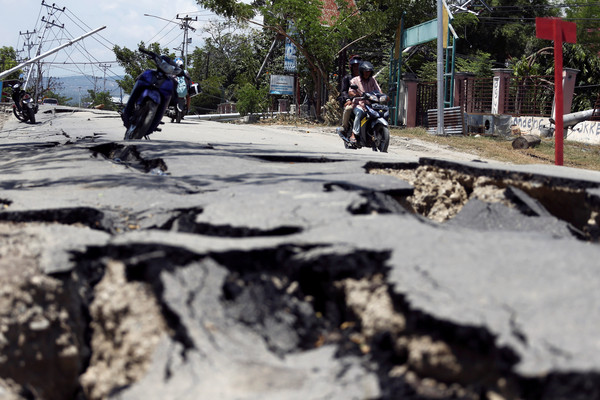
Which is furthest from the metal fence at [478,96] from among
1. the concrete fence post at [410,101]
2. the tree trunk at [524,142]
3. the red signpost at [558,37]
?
the red signpost at [558,37]

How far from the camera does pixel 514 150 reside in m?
12.8

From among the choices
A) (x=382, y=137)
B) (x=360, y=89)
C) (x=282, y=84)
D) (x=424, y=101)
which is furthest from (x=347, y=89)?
(x=282, y=84)

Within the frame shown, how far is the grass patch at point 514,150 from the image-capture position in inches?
432

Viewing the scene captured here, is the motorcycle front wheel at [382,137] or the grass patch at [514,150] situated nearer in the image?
the motorcycle front wheel at [382,137]

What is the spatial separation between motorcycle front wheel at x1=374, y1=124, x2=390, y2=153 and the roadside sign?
1627 cm

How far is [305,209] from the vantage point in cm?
306

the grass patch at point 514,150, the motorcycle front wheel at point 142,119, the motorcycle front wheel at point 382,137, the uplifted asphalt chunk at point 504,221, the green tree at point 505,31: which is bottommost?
the grass patch at point 514,150

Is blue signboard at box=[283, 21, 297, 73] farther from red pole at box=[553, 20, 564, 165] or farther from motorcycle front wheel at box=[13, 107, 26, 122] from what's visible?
red pole at box=[553, 20, 564, 165]

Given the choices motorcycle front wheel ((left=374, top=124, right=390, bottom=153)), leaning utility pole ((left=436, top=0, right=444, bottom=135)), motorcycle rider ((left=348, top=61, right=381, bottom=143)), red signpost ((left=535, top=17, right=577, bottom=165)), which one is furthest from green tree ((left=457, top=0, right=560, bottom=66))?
red signpost ((left=535, top=17, right=577, bottom=165))

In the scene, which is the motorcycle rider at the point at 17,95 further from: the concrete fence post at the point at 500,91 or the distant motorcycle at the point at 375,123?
the concrete fence post at the point at 500,91

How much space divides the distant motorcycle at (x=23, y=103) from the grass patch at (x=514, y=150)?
32.2ft

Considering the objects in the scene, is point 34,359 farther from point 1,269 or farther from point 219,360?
point 219,360

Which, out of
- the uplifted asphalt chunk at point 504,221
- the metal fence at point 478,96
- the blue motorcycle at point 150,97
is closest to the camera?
the uplifted asphalt chunk at point 504,221

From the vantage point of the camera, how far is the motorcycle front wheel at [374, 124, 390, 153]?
28.9 ft
